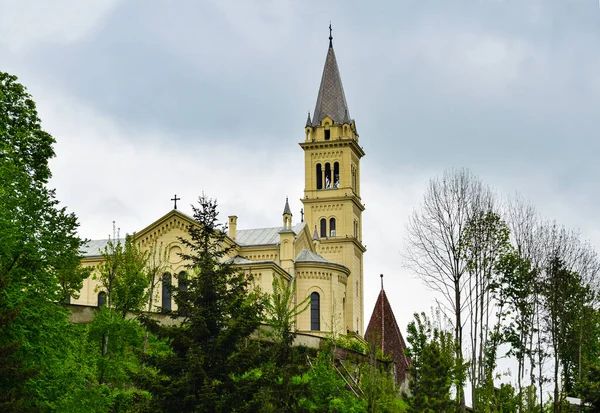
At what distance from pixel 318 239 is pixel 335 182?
722 cm

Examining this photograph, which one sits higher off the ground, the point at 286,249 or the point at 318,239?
the point at 318,239

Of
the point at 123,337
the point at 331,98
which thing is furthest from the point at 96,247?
the point at 123,337

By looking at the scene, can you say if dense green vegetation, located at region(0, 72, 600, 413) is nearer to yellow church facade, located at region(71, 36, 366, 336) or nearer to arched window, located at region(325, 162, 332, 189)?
yellow church facade, located at region(71, 36, 366, 336)

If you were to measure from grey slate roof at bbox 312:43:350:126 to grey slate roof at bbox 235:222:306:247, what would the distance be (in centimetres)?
1393

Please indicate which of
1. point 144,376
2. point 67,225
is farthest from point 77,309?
point 144,376

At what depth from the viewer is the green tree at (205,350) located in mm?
26531

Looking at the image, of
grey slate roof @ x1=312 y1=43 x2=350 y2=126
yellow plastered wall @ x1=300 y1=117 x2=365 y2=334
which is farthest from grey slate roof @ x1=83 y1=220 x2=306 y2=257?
grey slate roof @ x1=312 y1=43 x2=350 y2=126

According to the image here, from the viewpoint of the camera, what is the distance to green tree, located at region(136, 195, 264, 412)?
26531 millimetres

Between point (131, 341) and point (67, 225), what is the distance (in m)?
6.93

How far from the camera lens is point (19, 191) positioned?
1393 inches

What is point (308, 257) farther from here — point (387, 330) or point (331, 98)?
Result: point (331, 98)

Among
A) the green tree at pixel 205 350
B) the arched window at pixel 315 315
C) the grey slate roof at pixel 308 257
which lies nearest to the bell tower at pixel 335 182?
the grey slate roof at pixel 308 257

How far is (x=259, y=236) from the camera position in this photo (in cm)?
7194

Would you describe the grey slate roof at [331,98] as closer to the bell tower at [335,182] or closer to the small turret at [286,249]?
the bell tower at [335,182]
